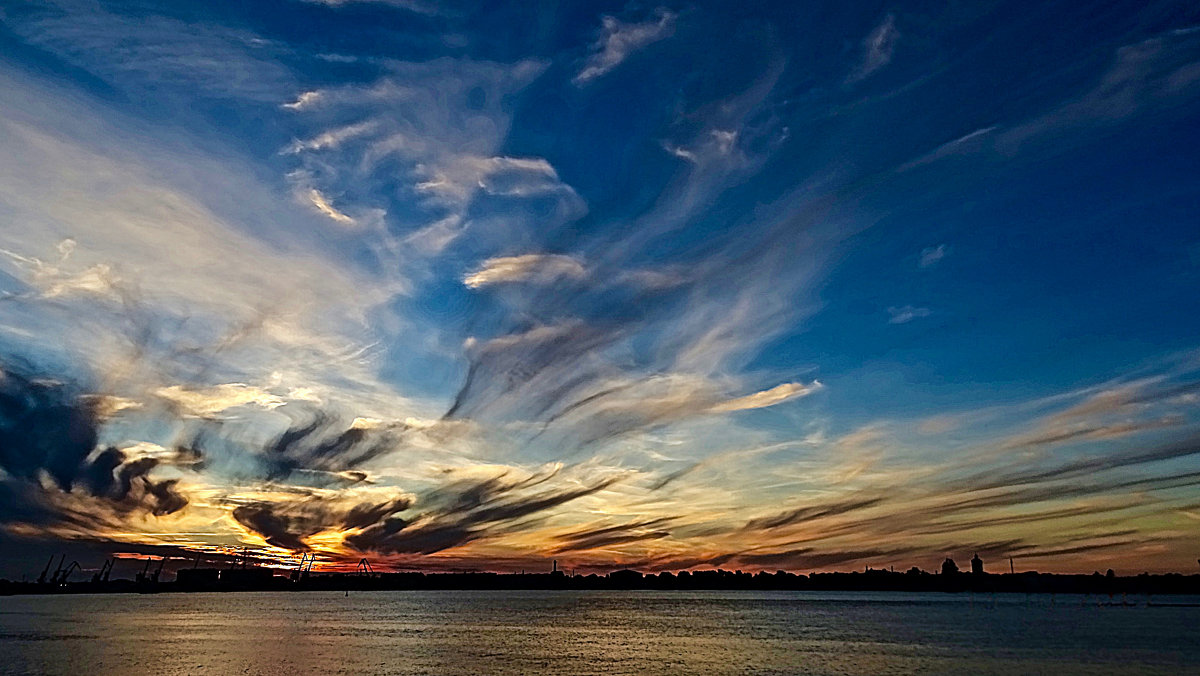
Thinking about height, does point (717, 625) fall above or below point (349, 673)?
above

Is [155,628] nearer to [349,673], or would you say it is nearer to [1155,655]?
[349,673]

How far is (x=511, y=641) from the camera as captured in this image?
131250 millimetres

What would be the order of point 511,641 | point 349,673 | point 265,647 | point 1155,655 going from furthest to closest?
1. point 511,641
2. point 265,647
3. point 1155,655
4. point 349,673

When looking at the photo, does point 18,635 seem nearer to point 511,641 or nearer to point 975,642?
point 511,641

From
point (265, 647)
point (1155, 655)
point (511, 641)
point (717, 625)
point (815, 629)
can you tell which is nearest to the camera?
point (1155, 655)

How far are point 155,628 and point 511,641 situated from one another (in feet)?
287

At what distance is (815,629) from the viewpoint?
535 feet

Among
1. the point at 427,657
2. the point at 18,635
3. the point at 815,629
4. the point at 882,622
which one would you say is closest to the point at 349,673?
the point at 427,657

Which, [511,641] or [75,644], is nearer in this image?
[75,644]

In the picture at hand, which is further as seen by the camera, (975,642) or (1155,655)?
(975,642)

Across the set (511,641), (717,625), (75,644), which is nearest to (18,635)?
(75,644)

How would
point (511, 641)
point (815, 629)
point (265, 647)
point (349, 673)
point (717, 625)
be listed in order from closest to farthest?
point (349, 673) → point (265, 647) → point (511, 641) → point (815, 629) → point (717, 625)

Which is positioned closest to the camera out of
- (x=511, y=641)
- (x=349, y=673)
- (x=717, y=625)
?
(x=349, y=673)

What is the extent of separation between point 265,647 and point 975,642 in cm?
10929
